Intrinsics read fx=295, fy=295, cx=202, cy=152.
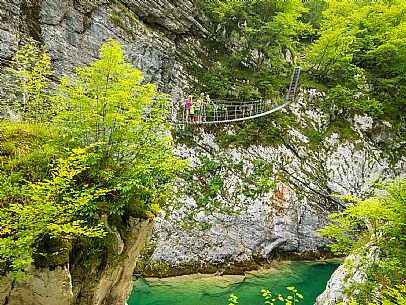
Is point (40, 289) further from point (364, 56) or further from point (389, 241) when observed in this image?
point (364, 56)

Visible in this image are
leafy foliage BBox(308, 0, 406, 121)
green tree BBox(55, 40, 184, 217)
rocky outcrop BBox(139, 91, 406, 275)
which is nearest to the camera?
green tree BBox(55, 40, 184, 217)

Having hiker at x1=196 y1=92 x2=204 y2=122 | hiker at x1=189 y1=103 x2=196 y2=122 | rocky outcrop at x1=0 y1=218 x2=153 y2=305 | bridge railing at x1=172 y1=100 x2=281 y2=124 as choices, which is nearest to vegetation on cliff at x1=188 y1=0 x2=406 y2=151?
bridge railing at x1=172 y1=100 x2=281 y2=124

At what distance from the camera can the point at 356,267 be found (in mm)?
6289

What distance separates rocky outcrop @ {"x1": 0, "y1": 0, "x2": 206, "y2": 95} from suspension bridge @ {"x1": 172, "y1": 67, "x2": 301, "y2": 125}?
1687 mm

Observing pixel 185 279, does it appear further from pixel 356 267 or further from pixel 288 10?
pixel 288 10

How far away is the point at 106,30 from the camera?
12297mm

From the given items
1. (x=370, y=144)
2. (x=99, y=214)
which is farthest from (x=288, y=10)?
(x=99, y=214)

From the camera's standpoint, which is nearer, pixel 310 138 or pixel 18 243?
pixel 18 243

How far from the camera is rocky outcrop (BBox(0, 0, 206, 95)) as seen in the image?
10273 mm

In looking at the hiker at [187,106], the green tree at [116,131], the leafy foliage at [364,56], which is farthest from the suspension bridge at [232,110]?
the green tree at [116,131]

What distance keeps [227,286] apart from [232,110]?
322 inches

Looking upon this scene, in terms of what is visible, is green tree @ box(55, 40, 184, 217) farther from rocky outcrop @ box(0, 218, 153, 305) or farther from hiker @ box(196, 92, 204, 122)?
hiker @ box(196, 92, 204, 122)

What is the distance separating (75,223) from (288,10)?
1600 centimetres

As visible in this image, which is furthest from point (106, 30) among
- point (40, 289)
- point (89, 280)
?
point (40, 289)
